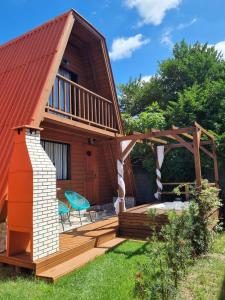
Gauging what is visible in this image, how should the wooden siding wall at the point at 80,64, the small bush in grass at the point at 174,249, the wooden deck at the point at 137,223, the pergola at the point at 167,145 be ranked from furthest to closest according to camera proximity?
the wooden siding wall at the point at 80,64 → the pergola at the point at 167,145 → the wooden deck at the point at 137,223 → the small bush in grass at the point at 174,249

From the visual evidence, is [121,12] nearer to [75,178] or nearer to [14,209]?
[75,178]

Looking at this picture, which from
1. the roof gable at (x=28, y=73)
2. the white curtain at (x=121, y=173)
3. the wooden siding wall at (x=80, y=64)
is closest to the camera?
the roof gable at (x=28, y=73)

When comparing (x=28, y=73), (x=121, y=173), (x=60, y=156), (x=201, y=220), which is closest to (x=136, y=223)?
(x=121, y=173)

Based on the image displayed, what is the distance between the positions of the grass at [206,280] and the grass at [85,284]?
83cm

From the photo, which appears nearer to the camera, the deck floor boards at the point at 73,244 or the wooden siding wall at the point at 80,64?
the deck floor boards at the point at 73,244

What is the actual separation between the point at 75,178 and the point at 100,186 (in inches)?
68.1

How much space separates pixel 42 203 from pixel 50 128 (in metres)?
3.51

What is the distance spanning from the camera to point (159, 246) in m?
3.75

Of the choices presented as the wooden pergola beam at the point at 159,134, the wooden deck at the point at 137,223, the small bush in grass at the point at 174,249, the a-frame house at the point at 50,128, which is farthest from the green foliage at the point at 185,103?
the small bush in grass at the point at 174,249

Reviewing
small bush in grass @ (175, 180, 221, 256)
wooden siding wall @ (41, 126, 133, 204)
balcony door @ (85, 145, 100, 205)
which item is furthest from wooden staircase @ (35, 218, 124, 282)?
balcony door @ (85, 145, 100, 205)

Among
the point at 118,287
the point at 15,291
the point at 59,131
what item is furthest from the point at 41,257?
the point at 59,131

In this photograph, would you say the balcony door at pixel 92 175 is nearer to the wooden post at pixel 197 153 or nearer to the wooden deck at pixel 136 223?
the wooden deck at pixel 136 223

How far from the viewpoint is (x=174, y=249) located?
159 inches

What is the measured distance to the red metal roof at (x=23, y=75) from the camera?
5.93 metres
